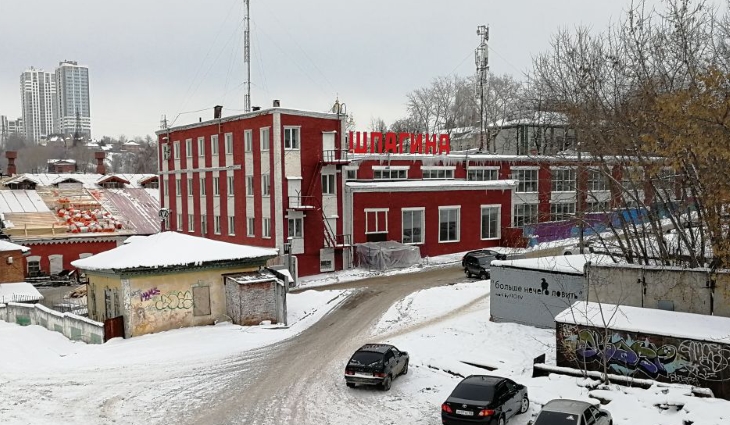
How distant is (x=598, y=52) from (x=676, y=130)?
897 centimetres

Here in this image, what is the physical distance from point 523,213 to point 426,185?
42.2 ft

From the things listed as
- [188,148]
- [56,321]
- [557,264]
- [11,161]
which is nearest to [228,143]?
[188,148]

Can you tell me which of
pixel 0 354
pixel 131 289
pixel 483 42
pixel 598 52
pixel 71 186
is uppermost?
pixel 483 42

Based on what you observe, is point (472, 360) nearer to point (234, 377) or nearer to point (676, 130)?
point (234, 377)

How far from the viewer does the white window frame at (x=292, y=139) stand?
42.5 m

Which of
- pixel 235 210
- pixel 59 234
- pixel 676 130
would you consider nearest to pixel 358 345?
pixel 676 130

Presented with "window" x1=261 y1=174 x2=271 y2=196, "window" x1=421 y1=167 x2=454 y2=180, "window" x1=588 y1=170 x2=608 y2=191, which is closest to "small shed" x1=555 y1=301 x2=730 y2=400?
"window" x1=588 y1=170 x2=608 y2=191

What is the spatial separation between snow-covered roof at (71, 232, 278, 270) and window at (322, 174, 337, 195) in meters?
13.6

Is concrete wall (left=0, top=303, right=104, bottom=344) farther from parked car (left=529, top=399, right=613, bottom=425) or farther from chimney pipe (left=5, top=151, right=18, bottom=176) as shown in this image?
chimney pipe (left=5, top=151, right=18, bottom=176)

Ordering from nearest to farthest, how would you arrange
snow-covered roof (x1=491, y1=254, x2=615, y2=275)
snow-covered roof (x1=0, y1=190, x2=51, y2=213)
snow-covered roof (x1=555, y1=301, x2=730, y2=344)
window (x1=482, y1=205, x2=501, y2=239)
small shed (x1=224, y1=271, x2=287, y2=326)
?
snow-covered roof (x1=555, y1=301, x2=730, y2=344) < snow-covered roof (x1=491, y1=254, x2=615, y2=275) < small shed (x1=224, y1=271, x2=287, y2=326) < window (x1=482, y1=205, x2=501, y2=239) < snow-covered roof (x1=0, y1=190, x2=51, y2=213)

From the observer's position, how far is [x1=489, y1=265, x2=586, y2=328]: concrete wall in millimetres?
25938

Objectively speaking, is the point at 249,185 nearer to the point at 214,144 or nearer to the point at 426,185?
the point at 214,144

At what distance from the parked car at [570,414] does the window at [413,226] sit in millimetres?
30678

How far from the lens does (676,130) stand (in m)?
18.8
